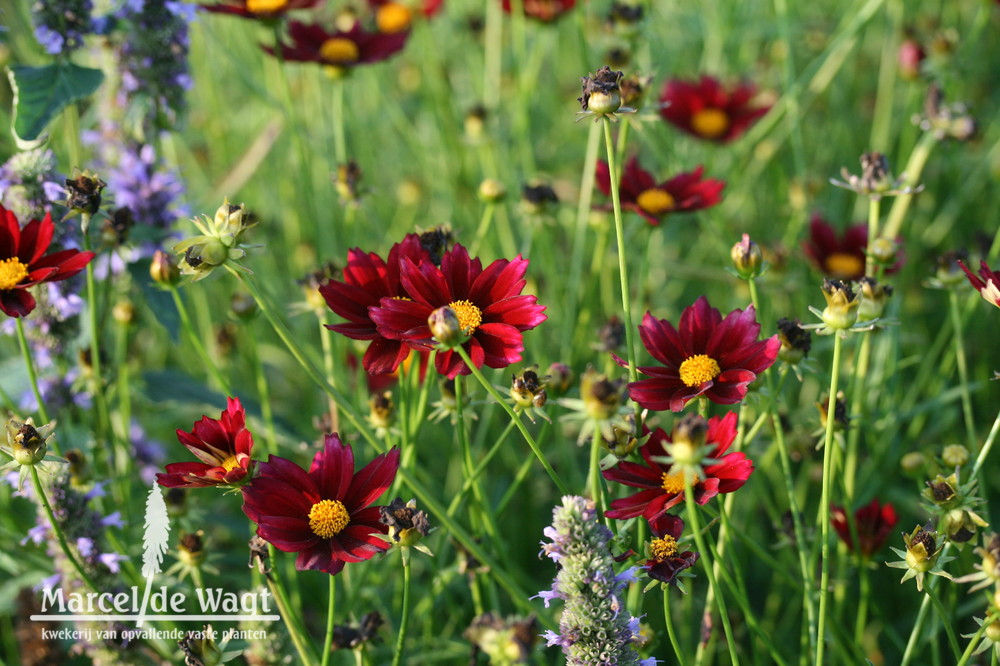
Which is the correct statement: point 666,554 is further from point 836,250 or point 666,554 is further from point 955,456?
point 836,250

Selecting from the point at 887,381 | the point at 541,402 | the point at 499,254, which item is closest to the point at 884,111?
the point at 887,381

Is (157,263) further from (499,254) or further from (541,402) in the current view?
(499,254)

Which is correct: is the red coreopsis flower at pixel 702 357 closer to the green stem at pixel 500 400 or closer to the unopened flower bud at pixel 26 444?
the green stem at pixel 500 400

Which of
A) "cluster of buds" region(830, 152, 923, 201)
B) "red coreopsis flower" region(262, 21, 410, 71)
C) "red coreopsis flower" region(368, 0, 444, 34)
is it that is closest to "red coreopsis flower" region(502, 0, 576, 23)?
"red coreopsis flower" region(368, 0, 444, 34)

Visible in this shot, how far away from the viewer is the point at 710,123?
72.1 inches

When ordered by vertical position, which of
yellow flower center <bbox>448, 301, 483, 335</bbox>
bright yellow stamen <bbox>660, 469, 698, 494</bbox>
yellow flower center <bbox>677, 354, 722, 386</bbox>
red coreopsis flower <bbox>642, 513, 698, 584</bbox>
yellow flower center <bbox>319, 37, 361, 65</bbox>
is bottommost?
red coreopsis flower <bbox>642, 513, 698, 584</bbox>

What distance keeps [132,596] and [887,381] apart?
1.14 metres

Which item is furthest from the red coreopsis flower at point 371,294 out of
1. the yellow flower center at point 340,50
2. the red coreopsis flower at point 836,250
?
the red coreopsis flower at point 836,250

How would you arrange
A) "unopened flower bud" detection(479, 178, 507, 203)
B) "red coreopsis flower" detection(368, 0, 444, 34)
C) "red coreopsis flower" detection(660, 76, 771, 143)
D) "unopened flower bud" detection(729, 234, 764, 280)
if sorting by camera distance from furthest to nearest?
"red coreopsis flower" detection(368, 0, 444, 34), "red coreopsis flower" detection(660, 76, 771, 143), "unopened flower bud" detection(479, 178, 507, 203), "unopened flower bud" detection(729, 234, 764, 280)

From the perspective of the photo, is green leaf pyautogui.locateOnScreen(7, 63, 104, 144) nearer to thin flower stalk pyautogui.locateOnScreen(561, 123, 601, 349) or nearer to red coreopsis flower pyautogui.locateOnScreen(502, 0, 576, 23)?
thin flower stalk pyautogui.locateOnScreen(561, 123, 601, 349)

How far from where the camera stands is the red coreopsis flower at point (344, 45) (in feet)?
4.86

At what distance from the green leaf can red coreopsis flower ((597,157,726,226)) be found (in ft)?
2.27

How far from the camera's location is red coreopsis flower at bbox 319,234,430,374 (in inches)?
33.1

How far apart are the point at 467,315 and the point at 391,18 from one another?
168 cm
